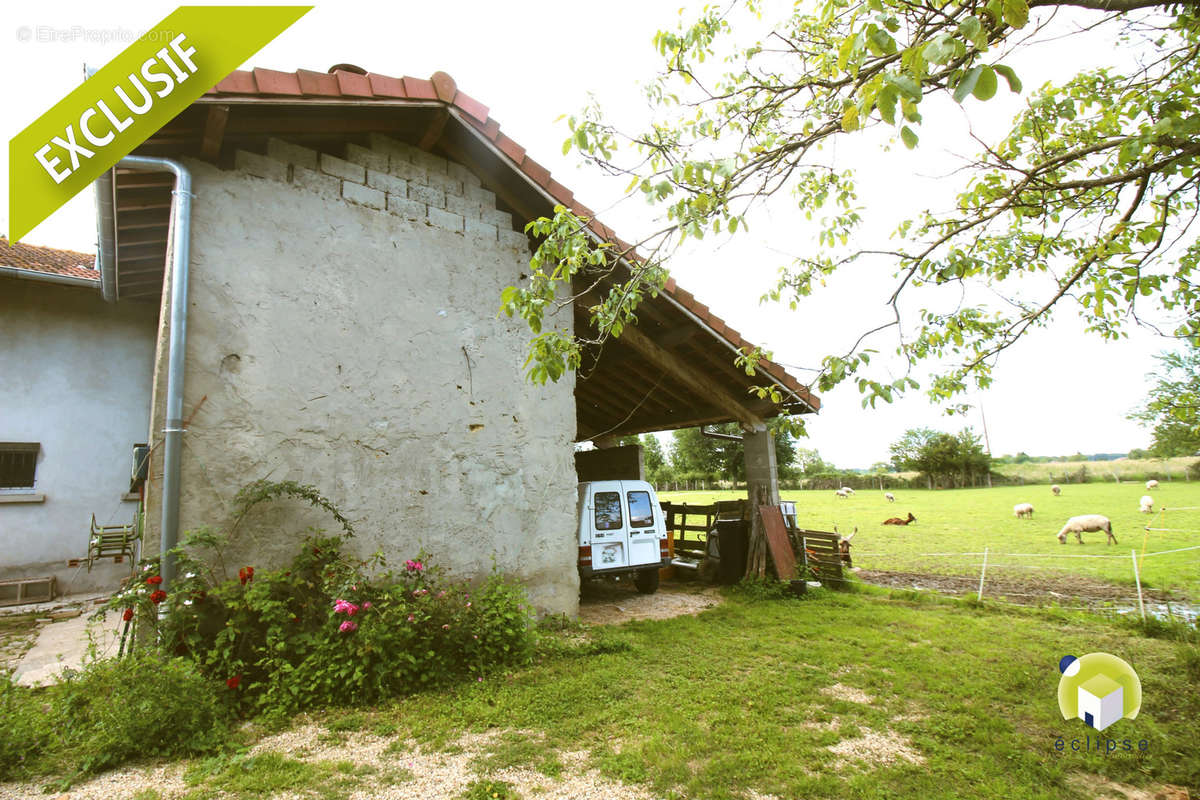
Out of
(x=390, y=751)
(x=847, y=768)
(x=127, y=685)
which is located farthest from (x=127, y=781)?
(x=847, y=768)

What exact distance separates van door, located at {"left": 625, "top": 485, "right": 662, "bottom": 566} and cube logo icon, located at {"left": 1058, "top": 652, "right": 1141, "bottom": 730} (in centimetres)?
521

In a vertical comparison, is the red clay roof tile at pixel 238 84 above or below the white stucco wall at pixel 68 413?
above

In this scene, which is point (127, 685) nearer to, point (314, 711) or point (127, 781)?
point (127, 781)

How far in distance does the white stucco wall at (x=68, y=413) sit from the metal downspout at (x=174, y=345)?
5944mm

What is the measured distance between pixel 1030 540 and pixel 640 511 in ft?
50.8

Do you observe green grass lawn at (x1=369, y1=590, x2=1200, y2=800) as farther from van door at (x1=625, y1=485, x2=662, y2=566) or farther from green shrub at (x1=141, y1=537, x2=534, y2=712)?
van door at (x1=625, y1=485, x2=662, y2=566)

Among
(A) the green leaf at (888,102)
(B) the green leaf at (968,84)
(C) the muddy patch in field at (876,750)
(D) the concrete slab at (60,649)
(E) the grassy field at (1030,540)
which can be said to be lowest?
(E) the grassy field at (1030,540)

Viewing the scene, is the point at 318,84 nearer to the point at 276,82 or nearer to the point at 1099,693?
the point at 276,82

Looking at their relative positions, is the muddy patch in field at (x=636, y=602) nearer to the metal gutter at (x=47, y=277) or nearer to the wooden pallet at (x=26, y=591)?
the wooden pallet at (x=26, y=591)

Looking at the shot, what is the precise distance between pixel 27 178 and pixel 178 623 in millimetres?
3851

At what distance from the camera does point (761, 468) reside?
9.73 m

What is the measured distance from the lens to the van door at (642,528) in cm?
874

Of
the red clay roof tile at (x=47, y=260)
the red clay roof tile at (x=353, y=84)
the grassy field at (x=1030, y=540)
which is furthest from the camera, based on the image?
the grassy field at (x=1030, y=540)

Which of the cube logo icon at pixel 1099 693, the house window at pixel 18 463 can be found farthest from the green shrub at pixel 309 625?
the house window at pixel 18 463
